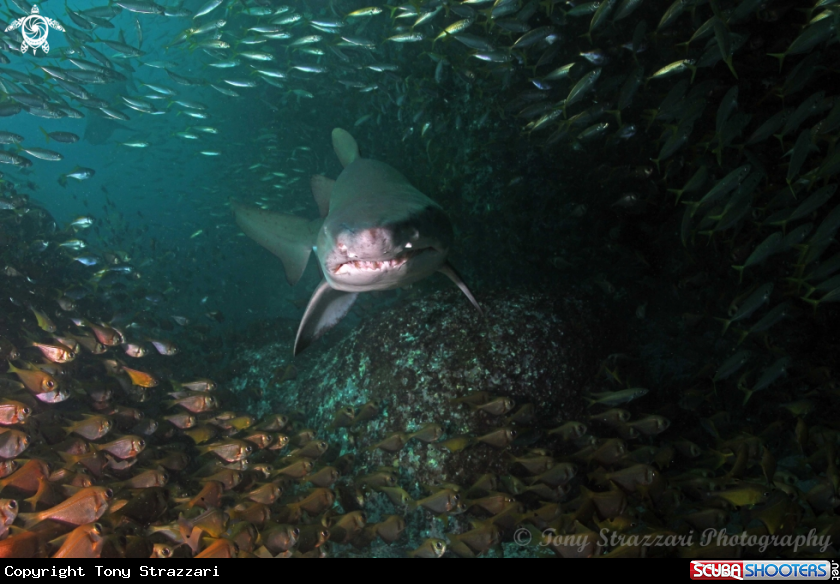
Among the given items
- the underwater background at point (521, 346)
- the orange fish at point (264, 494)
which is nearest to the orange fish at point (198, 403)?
the underwater background at point (521, 346)

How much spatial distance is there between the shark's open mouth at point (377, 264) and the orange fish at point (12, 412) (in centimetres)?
338

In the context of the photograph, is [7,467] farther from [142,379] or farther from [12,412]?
[142,379]

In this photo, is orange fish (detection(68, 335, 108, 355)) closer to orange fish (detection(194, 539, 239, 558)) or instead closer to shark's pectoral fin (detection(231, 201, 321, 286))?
shark's pectoral fin (detection(231, 201, 321, 286))

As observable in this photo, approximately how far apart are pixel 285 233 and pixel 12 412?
3.66 meters

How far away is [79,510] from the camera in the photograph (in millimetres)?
2979

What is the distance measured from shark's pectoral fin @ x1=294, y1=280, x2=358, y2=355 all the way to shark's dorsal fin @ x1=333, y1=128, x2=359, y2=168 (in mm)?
2086

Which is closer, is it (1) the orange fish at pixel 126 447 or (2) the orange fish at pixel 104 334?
(1) the orange fish at pixel 126 447

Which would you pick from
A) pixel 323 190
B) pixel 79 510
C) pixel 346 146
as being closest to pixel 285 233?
pixel 323 190

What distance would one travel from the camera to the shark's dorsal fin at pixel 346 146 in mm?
5949

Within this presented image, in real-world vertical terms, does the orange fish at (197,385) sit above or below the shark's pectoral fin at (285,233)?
below

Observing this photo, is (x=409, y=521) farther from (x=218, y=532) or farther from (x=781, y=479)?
(x=781, y=479)

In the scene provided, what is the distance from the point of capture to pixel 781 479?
375 centimetres

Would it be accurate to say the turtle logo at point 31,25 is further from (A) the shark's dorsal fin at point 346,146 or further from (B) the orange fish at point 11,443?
(B) the orange fish at point 11,443

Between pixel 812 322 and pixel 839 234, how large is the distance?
1.33 meters
